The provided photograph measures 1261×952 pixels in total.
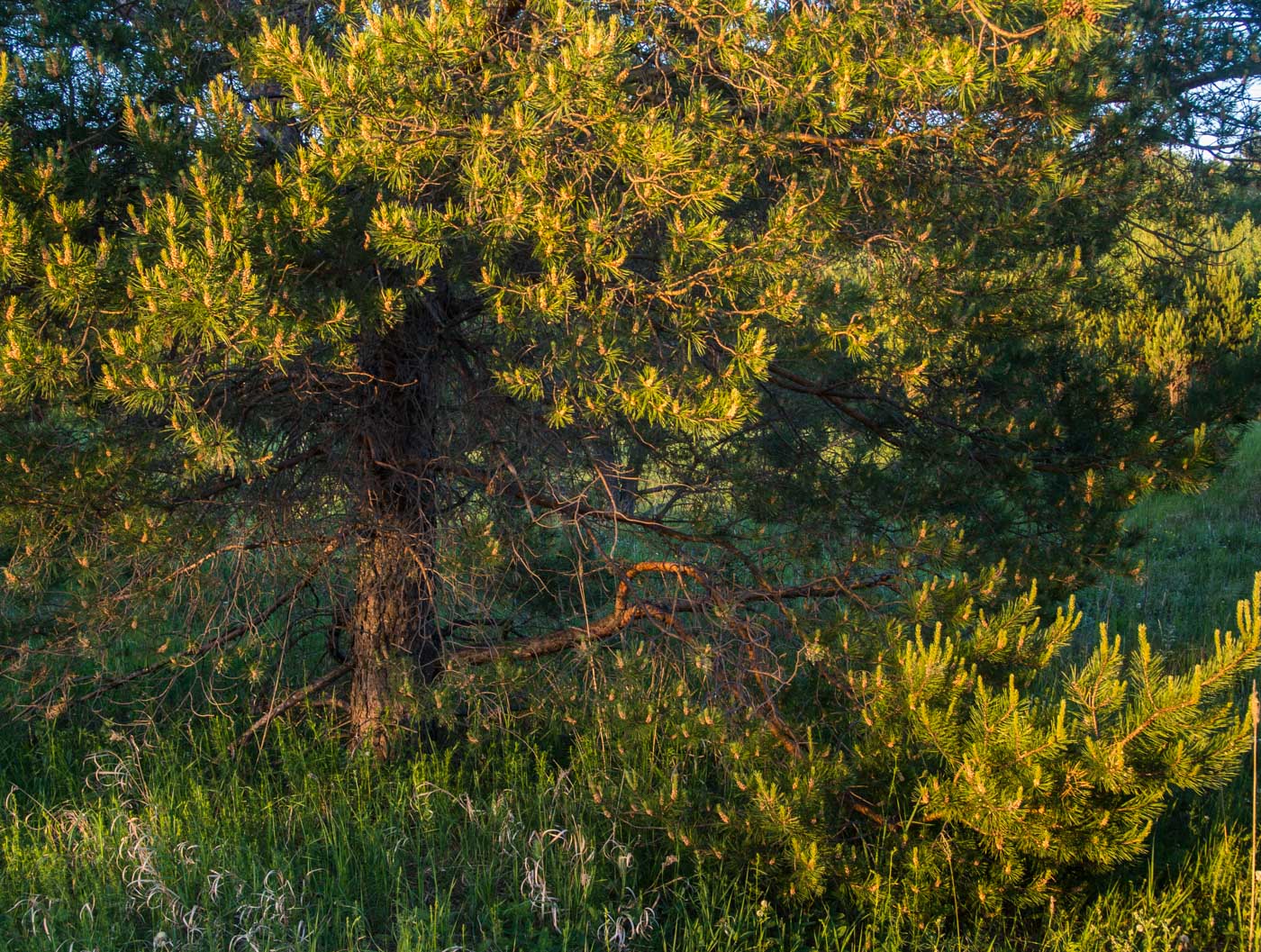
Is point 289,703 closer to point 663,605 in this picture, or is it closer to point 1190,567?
point 663,605

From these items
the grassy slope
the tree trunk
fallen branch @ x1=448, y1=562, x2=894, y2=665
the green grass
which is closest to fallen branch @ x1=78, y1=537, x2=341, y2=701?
the tree trunk

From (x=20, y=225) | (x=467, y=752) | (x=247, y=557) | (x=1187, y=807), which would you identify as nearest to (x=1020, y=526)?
(x=1187, y=807)

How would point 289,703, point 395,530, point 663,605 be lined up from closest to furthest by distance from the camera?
point 663,605 < point 395,530 < point 289,703

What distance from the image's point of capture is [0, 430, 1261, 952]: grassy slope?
12.1 ft

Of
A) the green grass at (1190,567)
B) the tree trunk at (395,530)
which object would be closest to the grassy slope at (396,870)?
the tree trunk at (395,530)

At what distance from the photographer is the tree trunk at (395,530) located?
4.80 metres

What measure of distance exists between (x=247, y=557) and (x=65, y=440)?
103 centimetres

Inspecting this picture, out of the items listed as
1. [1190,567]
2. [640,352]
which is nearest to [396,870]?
[640,352]

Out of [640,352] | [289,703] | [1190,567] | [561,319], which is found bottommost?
[1190,567]

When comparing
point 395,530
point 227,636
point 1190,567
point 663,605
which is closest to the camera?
point 663,605

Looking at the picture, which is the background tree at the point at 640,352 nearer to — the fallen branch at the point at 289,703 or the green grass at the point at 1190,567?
the fallen branch at the point at 289,703

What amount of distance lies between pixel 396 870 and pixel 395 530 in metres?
1.50

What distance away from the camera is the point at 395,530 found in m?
4.91

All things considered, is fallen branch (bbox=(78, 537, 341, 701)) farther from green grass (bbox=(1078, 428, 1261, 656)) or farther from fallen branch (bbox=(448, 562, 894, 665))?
green grass (bbox=(1078, 428, 1261, 656))
